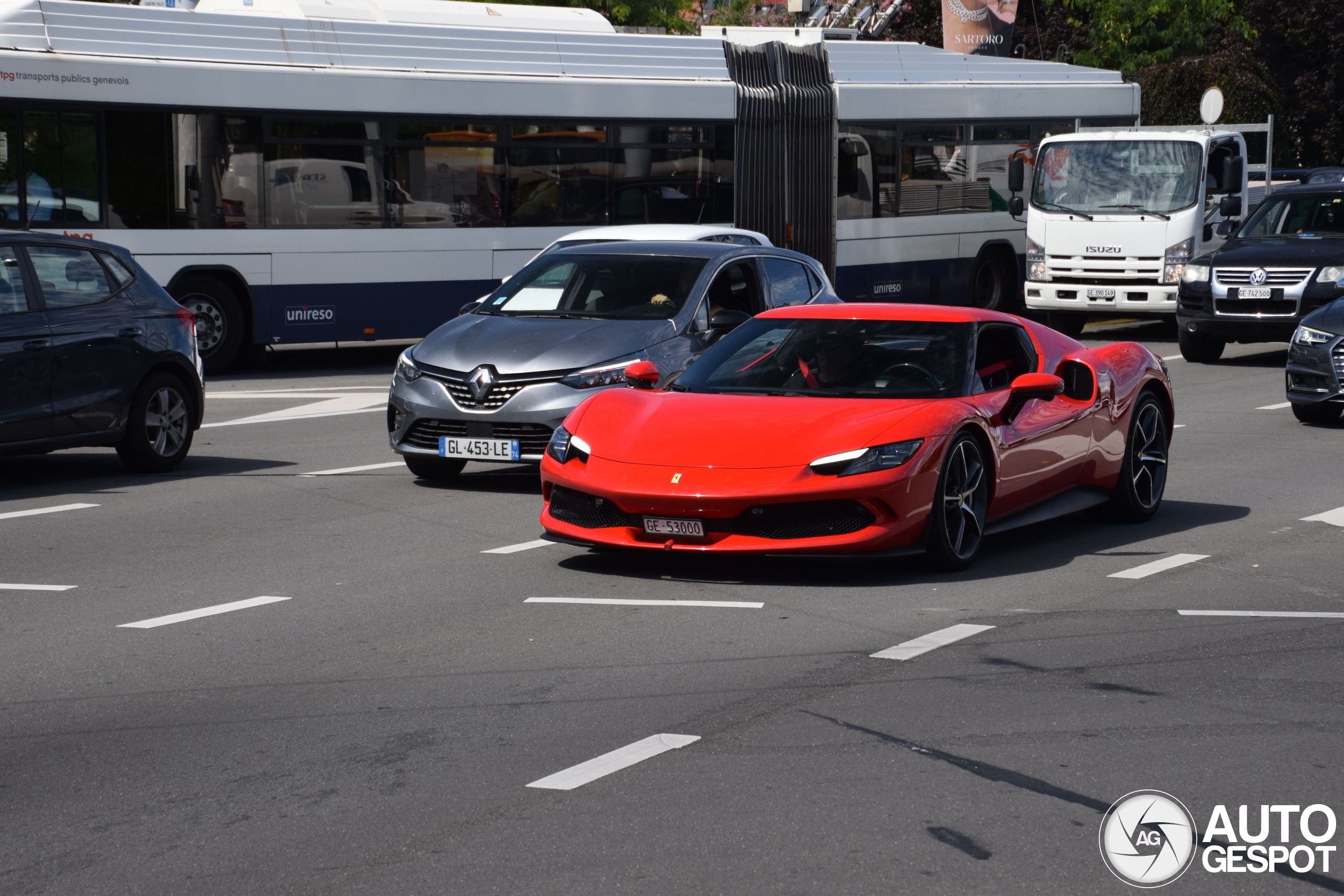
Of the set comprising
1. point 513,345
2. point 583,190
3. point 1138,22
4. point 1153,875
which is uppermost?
point 1138,22

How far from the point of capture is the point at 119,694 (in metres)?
6.45

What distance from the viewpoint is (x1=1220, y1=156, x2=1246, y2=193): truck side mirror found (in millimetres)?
24781

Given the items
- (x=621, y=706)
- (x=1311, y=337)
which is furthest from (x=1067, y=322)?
(x=621, y=706)

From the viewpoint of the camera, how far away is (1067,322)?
27.1 m

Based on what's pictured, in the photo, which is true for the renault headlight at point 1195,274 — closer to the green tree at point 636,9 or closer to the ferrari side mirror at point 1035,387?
the ferrari side mirror at point 1035,387

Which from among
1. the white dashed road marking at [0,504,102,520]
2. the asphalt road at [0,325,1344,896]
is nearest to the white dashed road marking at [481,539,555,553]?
the asphalt road at [0,325,1344,896]

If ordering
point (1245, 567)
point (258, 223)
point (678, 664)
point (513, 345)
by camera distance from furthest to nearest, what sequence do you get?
1. point (258, 223)
2. point (513, 345)
3. point (1245, 567)
4. point (678, 664)

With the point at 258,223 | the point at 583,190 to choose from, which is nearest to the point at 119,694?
the point at 258,223

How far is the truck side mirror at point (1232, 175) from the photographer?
24.8 metres

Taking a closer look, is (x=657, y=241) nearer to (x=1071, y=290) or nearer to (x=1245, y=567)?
(x=1245, y=567)

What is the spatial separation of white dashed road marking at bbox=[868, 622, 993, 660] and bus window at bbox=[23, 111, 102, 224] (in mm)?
12802

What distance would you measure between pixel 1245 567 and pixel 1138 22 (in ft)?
135

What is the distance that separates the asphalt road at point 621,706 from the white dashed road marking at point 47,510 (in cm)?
12

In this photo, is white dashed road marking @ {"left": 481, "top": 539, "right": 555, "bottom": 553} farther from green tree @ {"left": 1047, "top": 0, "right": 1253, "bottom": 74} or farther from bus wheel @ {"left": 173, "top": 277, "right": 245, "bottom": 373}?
green tree @ {"left": 1047, "top": 0, "right": 1253, "bottom": 74}
